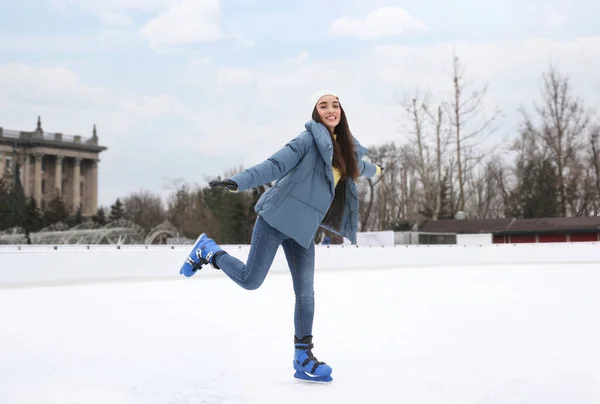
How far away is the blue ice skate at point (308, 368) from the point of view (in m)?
3.16

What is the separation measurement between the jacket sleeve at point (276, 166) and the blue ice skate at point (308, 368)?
3.03 feet

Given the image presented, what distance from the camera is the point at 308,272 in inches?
133

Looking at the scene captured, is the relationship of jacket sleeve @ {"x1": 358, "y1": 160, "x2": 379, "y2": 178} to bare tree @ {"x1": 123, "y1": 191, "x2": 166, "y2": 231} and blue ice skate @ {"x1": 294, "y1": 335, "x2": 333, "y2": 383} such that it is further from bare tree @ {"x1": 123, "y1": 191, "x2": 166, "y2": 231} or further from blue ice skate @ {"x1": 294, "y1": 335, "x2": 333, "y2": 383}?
bare tree @ {"x1": 123, "y1": 191, "x2": 166, "y2": 231}

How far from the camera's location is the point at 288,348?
13.7 feet

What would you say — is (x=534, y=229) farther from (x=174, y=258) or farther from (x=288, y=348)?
(x=288, y=348)

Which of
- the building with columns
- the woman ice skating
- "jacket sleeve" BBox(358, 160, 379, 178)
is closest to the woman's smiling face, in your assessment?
the woman ice skating

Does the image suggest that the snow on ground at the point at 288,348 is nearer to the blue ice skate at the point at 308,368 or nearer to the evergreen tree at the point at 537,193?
the blue ice skate at the point at 308,368

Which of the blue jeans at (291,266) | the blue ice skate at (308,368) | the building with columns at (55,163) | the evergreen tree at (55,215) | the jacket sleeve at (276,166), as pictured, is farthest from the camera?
the building with columns at (55,163)

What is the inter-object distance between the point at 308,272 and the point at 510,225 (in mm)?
24352

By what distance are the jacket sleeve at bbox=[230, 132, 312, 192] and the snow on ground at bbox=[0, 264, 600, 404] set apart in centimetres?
100

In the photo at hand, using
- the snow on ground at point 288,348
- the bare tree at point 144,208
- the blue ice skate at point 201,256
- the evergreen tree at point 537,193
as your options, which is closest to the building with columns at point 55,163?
the bare tree at point 144,208

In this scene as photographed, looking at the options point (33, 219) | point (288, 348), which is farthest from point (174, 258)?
point (33, 219)

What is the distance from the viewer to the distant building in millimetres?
22812

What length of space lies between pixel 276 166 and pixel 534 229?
2381cm
